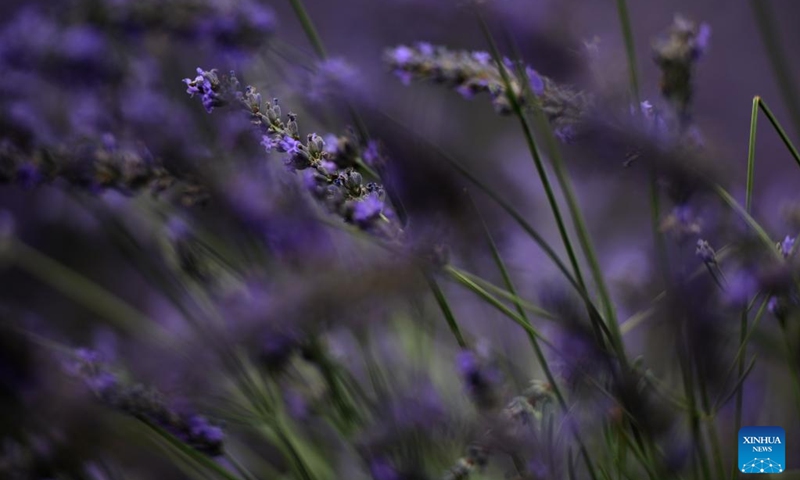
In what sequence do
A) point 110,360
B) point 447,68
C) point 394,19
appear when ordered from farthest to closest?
point 394,19 < point 110,360 < point 447,68

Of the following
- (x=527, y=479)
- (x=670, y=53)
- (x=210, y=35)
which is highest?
(x=210, y=35)

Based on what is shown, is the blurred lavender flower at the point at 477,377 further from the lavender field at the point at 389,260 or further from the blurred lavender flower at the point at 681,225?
the blurred lavender flower at the point at 681,225

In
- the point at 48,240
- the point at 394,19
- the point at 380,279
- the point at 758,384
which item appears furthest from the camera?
the point at 48,240

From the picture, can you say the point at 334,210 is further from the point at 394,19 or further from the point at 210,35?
the point at 394,19

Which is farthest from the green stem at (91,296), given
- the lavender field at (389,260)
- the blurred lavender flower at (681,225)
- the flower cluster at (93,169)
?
the blurred lavender flower at (681,225)

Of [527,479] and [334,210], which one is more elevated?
[334,210]

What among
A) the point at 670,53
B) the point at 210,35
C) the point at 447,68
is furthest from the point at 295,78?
the point at 670,53

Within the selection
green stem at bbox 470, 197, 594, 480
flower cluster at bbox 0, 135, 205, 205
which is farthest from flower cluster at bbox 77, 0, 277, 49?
green stem at bbox 470, 197, 594, 480

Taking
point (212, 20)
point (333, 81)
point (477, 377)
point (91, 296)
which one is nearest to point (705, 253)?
point (477, 377)
